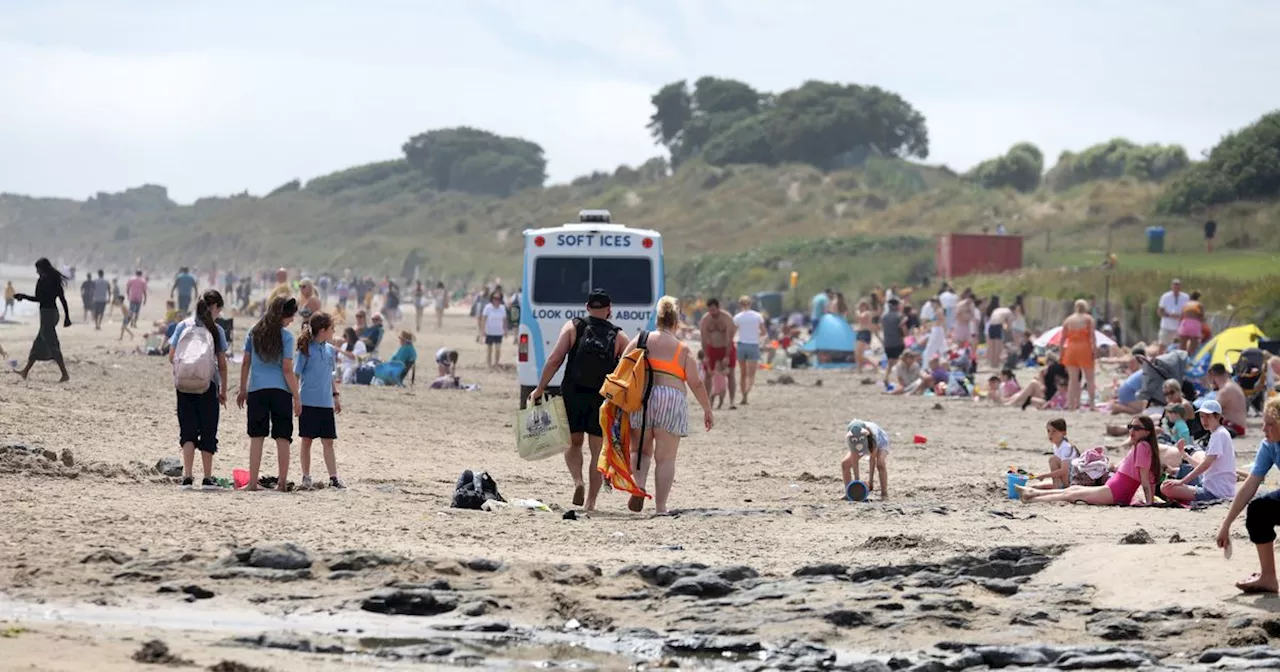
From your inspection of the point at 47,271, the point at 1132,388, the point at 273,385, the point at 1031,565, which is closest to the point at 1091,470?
the point at 1031,565

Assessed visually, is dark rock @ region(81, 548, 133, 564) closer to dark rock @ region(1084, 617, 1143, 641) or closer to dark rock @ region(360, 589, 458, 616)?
dark rock @ region(360, 589, 458, 616)

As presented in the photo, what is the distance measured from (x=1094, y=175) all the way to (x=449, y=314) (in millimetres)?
44737

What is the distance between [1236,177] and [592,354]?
159 ft

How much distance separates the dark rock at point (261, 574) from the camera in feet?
29.7

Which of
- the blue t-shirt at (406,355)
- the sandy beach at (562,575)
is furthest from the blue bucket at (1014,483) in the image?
the blue t-shirt at (406,355)

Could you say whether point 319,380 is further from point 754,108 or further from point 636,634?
point 754,108

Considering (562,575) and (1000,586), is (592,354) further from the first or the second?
(1000,586)

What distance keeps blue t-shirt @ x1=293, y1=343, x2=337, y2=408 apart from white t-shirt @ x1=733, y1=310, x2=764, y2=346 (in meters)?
11.4

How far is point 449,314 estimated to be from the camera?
64.4 metres

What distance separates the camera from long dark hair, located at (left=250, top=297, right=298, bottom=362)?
12.0 m

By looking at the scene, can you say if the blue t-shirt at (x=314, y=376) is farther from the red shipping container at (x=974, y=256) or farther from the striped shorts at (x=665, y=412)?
the red shipping container at (x=974, y=256)

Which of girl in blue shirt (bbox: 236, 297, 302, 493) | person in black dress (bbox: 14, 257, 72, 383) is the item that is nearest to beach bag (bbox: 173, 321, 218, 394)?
girl in blue shirt (bbox: 236, 297, 302, 493)

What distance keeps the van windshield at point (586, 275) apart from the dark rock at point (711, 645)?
1192 cm

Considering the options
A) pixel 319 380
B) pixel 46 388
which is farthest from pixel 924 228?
pixel 319 380
